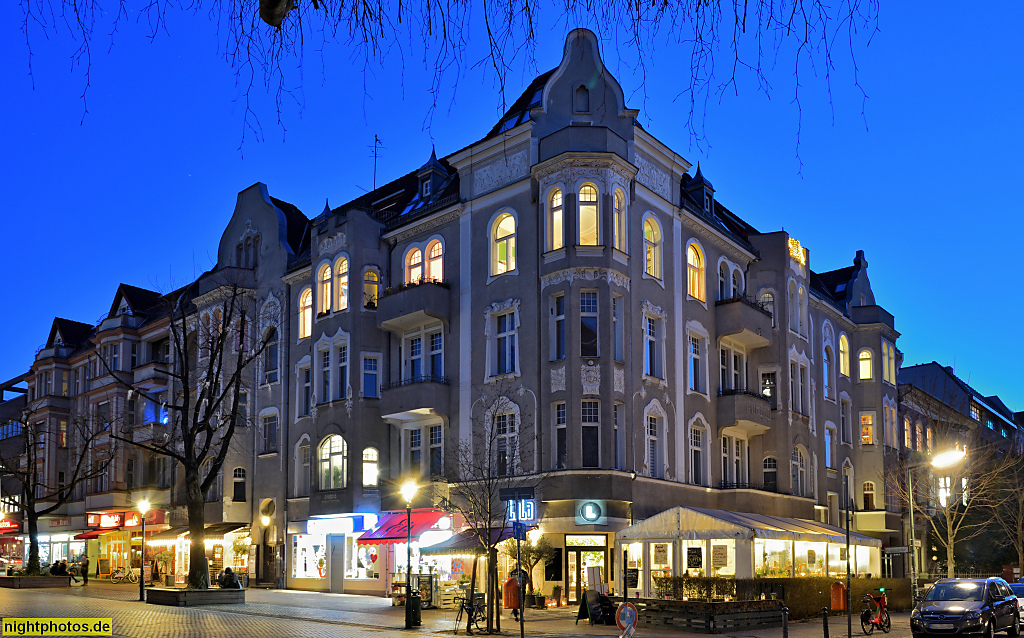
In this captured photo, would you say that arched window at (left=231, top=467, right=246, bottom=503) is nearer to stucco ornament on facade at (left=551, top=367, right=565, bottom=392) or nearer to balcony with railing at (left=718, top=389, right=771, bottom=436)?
stucco ornament on facade at (left=551, top=367, right=565, bottom=392)

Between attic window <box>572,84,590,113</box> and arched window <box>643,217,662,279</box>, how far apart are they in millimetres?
4805

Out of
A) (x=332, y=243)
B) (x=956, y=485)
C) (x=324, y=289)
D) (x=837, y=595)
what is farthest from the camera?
(x=956, y=485)

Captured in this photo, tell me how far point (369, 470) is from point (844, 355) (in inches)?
1094

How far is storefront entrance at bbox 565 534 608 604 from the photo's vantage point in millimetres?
33812

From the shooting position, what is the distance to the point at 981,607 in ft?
80.3

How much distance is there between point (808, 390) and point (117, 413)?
39400 mm

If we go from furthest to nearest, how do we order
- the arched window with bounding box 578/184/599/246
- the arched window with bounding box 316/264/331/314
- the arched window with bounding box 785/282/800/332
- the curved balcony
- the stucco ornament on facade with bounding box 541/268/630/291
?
the arched window with bounding box 785/282/800/332 < the arched window with bounding box 316/264/331/314 < the curved balcony < the arched window with bounding box 578/184/599/246 < the stucco ornament on facade with bounding box 541/268/630/291

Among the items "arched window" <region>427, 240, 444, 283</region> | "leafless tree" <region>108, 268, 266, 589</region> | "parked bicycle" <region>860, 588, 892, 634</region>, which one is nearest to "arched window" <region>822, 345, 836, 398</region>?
"arched window" <region>427, 240, 444, 283</region>

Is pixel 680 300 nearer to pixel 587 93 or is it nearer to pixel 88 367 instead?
pixel 587 93

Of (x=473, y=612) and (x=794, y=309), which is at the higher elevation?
(x=794, y=309)

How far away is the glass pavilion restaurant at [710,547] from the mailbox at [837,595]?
2.56m

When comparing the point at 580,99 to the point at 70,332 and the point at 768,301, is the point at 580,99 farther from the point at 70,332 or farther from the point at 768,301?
the point at 70,332

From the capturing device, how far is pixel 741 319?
41.0 m

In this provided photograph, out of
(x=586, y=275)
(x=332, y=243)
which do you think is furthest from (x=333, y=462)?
(x=586, y=275)
